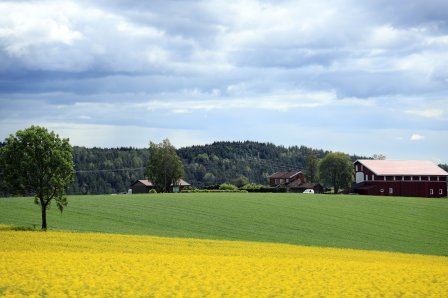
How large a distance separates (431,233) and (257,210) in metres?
21.8

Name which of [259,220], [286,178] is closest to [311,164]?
[286,178]

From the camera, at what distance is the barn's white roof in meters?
134

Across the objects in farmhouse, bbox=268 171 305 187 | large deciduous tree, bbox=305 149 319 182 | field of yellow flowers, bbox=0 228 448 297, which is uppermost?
large deciduous tree, bbox=305 149 319 182

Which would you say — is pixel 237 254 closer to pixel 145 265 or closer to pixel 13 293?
pixel 145 265

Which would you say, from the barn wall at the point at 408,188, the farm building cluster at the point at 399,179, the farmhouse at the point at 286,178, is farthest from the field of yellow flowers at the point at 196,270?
the farmhouse at the point at 286,178

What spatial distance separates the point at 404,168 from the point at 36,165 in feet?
340

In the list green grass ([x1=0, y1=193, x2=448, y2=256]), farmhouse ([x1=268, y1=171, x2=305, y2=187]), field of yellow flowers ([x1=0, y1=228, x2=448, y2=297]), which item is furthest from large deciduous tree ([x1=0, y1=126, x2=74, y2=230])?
farmhouse ([x1=268, y1=171, x2=305, y2=187])

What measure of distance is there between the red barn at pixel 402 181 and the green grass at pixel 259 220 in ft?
143

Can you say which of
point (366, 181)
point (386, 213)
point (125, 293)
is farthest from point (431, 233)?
point (366, 181)

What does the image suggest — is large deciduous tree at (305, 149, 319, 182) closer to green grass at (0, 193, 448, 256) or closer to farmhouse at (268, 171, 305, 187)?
farmhouse at (268, 171, 305, 187)

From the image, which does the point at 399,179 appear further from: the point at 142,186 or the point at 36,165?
the point at 36,165

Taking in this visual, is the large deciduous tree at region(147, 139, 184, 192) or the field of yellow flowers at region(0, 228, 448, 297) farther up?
the large deciduous tree at region(147, 139, 184, 192)

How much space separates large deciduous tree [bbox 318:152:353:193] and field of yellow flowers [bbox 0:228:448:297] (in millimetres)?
105643

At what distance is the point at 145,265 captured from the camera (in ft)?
107
